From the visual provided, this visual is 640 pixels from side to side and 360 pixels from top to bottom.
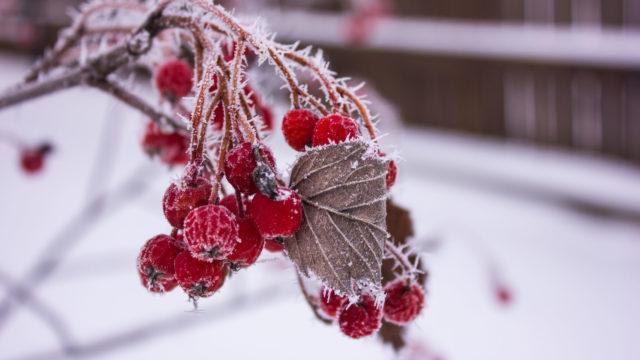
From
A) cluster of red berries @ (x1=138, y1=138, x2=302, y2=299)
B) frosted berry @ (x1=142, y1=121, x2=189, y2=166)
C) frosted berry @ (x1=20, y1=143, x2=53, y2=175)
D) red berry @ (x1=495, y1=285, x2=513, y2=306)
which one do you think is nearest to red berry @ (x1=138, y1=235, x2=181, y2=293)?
cluster of red berries @ (x1=138, y1=138, x2=302, y2=299)

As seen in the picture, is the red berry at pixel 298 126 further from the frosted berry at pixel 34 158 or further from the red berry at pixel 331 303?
the frosted berry at pixel 34 158

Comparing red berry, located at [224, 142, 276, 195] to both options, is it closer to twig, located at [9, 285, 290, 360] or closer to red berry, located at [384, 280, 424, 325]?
red berry, located at [384, 280, 424, 325]

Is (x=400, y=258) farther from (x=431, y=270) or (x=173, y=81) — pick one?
(x=431, y=270)

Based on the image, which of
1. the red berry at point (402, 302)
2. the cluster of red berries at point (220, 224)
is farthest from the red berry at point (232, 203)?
the red berry at point (402, 302)

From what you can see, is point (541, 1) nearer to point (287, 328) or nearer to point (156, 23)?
point (287, 328)

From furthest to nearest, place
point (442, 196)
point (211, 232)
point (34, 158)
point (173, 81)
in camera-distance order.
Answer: point (442, 196)
point (34, 158)
point (173, 81)
point (211, 232)

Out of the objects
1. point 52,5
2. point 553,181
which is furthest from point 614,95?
point 52,5

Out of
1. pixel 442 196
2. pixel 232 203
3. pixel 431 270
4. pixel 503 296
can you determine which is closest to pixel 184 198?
pixel 232 203
